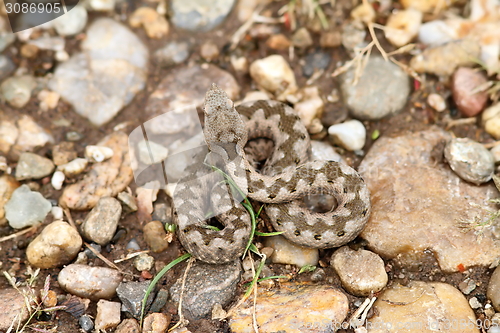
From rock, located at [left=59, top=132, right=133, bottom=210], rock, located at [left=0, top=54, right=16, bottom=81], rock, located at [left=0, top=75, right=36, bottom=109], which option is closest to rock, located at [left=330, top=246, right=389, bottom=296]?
rock, located at [left=59, top=132, right=133, bottom=210]

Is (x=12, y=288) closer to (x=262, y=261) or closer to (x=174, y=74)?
(x=262, y=261)

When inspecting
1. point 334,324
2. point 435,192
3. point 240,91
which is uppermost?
point 240,91

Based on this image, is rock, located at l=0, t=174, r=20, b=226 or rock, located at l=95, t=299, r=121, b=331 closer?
rock, located at l=95, t=299, r=121, b=331

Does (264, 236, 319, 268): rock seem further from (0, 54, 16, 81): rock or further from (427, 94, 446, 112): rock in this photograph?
(0, 54, 16, 81): rock

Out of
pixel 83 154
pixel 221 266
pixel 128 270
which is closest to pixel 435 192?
pixel 221 266

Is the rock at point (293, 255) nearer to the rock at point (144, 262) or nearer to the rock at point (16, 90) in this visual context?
the rock at point (144, 262)

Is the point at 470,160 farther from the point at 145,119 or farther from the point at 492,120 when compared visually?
the point at 145,119
